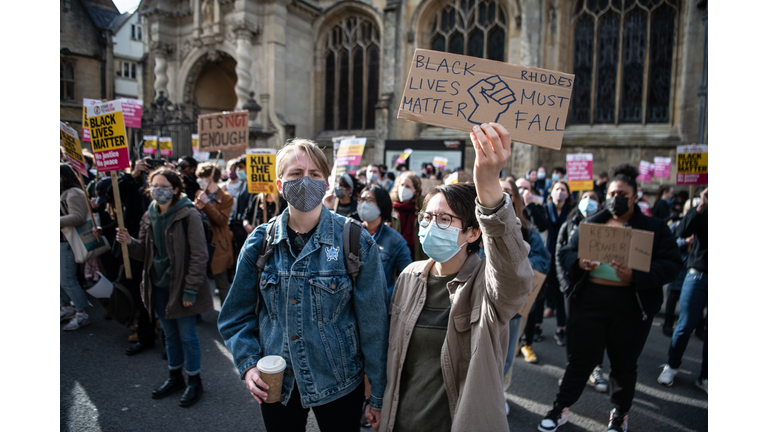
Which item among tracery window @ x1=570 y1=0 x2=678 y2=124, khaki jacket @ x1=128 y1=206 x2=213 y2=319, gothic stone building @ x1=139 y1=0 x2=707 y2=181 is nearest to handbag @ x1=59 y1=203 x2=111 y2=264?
khaki jacket @ x1=128 y1=206 x2=213 y2=319

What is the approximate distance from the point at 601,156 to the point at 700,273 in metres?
9.73

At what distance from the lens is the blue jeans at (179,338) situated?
3660 millimetres

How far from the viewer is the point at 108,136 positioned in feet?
14.1

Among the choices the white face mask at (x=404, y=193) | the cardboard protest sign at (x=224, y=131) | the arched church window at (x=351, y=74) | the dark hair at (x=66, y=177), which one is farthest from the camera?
the arched church window at (x=351, y=74)

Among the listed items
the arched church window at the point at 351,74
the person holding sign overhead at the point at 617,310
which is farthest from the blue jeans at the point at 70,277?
the arched church window at the point at 351,74

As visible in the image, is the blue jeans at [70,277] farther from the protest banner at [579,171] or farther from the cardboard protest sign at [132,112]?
the protest banner at [579,171]

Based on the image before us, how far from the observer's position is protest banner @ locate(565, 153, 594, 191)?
731 centimetres

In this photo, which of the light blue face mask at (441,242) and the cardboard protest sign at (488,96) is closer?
the cardboard protest sign at (488,96)

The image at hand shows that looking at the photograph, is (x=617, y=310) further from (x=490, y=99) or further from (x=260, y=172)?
(x=260, y=172)

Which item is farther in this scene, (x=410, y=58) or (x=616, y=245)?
(x=410, y=58)

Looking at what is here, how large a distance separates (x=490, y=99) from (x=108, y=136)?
3.97 m

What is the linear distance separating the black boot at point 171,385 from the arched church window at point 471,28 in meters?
13.6

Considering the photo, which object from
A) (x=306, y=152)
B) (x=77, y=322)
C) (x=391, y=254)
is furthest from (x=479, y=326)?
(x=77, y=322)

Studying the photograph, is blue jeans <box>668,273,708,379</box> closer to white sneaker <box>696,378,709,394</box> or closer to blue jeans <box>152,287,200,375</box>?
white sneaker <box>696,378,709,394</box>
